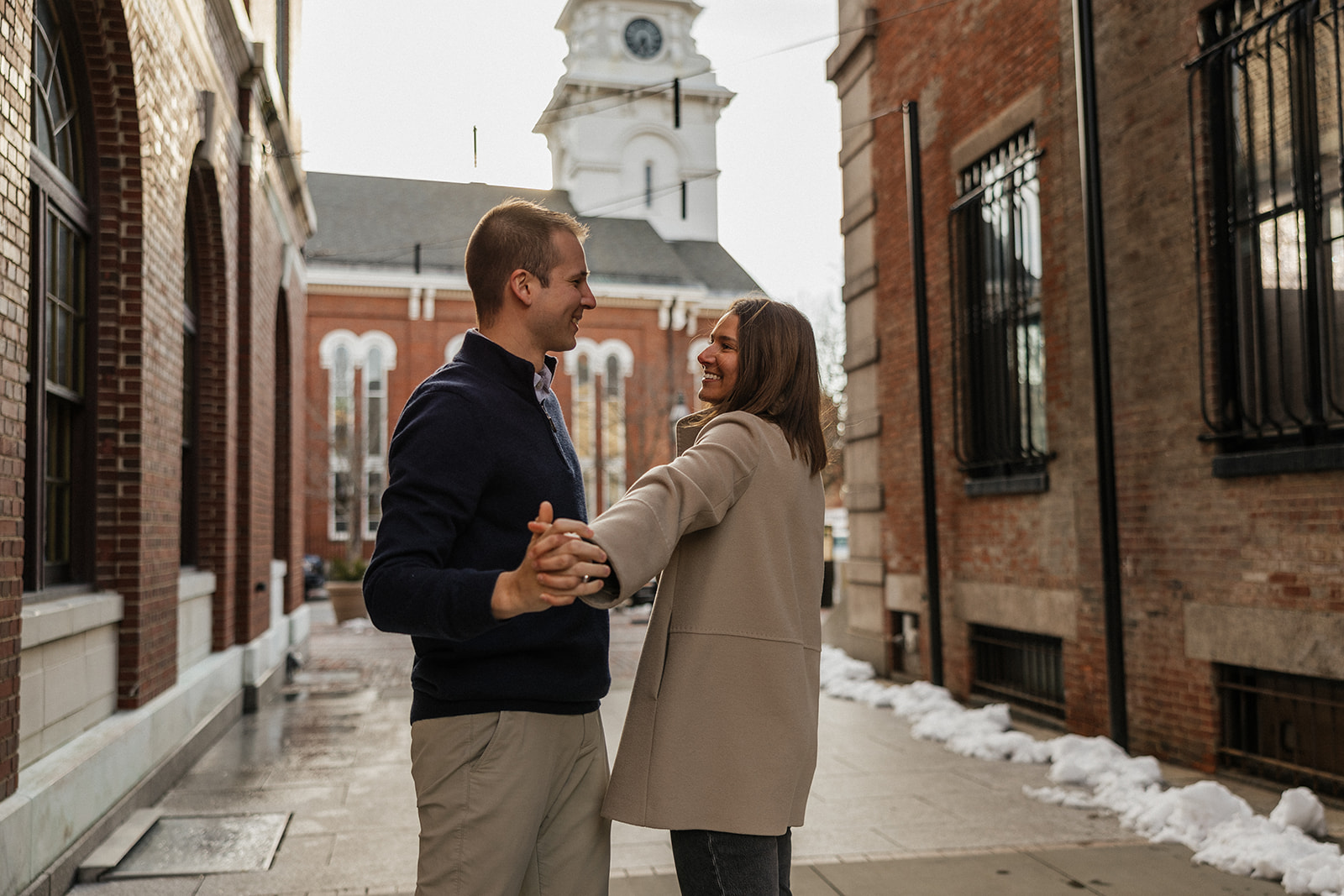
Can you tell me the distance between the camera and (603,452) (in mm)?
39656

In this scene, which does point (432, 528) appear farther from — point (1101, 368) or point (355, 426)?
point (355, 426)

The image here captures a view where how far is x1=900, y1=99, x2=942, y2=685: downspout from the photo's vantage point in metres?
9.98

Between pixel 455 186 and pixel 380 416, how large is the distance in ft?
35.0

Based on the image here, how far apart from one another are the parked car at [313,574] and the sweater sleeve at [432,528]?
30979 mm

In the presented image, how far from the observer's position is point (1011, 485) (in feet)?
29.3

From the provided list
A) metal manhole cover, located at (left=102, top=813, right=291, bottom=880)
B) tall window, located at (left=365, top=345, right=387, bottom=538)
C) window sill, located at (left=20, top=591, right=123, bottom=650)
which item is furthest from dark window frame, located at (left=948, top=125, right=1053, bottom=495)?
tall window, located at (left=365, top=345, right=387, bottom=538)

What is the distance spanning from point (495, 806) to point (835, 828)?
3.96m

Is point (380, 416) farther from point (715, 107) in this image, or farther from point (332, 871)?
point (332, 871)

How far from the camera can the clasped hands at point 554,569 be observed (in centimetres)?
196

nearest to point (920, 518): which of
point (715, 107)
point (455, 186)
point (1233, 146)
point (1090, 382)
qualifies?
point (1090, 382)

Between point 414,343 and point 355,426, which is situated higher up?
point 414,343

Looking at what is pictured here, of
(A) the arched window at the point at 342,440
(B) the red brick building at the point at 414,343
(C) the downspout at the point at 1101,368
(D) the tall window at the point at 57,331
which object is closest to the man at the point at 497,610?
(D) the tall window at the point at 57,331

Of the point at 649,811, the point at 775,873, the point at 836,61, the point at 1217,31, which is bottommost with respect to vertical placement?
the point at 775,873

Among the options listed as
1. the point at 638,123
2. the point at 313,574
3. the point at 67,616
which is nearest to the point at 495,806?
the point at 67,616
